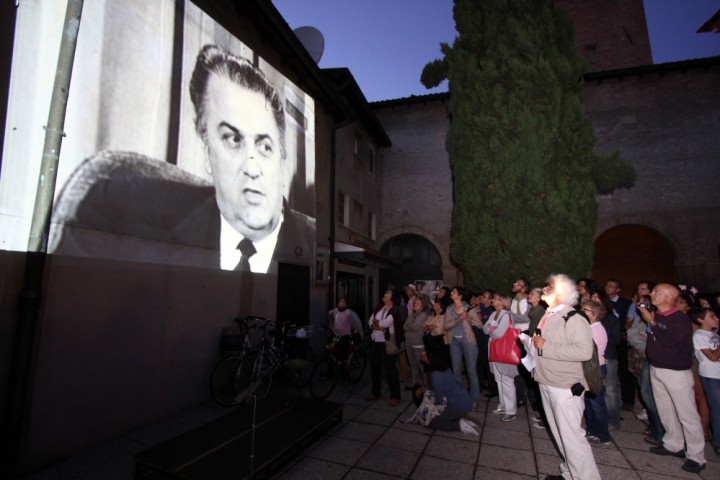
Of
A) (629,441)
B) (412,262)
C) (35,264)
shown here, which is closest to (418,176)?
(412,262)

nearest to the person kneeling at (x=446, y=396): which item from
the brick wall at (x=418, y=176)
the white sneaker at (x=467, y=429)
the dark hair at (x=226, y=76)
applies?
the white sneaker at (x=467, y=429)

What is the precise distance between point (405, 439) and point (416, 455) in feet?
1.60

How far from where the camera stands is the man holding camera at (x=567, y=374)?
351 cm

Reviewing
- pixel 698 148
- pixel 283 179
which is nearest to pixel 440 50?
pixel 283 179

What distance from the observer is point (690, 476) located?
13.3 ft

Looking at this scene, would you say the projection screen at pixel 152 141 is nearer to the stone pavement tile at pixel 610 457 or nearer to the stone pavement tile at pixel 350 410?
the stone pavement tile at pixel 350 410

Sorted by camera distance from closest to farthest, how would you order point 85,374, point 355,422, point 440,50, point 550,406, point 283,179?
point 550,406, point 85,374, point 355,422, point 283,179, point 440,50

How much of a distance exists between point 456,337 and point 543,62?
27.3 feet

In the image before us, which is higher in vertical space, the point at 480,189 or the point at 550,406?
the point at 480,189

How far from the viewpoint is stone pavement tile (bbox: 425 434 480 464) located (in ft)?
14.6

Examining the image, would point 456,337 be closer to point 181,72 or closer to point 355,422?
point 355,422

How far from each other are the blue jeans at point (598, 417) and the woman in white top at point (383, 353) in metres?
2.93

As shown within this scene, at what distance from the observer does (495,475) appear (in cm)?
403

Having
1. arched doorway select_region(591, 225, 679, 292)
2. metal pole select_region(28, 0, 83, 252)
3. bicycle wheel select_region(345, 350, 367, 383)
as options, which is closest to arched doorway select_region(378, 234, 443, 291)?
arched doorway select_region(591, 225, 679, 292)
